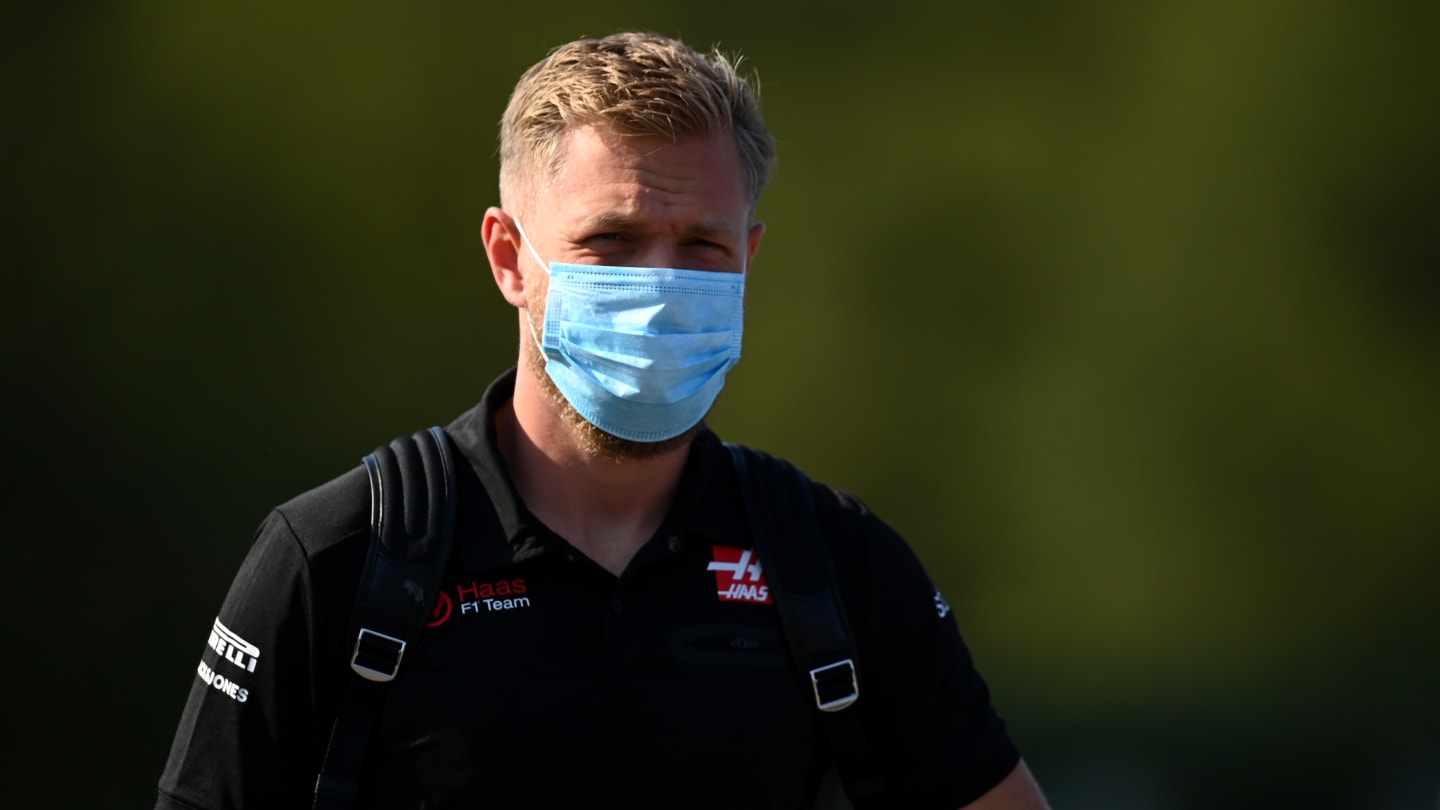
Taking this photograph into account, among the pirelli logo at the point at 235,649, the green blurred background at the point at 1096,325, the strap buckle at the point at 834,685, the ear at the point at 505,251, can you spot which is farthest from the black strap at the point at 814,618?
the green blurred background at the point at 1096,325

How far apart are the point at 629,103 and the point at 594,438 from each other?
54 cm

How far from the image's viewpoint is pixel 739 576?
2297 millimetres

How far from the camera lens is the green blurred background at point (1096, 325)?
4.73 meters

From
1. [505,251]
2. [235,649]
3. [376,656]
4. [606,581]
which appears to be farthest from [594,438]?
[235,649]

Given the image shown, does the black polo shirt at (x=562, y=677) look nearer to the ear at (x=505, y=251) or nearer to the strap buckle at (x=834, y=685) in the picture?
the strap buckle at (x=834, y=685)

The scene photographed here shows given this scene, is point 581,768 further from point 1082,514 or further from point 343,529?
point 1082,514

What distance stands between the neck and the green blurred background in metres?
2.34

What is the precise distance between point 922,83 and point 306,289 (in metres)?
2.24

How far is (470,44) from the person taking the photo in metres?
4.70

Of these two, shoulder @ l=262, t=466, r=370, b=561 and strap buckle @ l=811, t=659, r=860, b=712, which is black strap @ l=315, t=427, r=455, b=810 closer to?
shoulder @ l=262, t=466, r=370, b=561

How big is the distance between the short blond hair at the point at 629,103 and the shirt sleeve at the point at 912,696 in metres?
0.67

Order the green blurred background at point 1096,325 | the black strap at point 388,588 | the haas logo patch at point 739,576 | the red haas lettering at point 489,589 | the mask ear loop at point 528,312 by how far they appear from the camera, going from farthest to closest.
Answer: the green blurred background at point 1096,325, the mask ear loop at point 528,312, the haas logo patch at point 739,576, the red haas lettering at point 489,589, the black strap at point 388,588

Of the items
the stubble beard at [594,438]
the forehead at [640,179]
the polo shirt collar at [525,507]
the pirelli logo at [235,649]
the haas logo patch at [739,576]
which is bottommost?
the pirelli logo at [235,649]

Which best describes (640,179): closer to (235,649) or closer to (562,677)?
(562,677)
